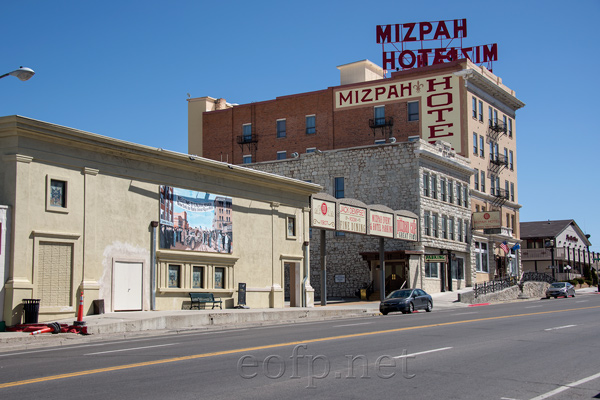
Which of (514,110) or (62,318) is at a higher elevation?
(514,110)

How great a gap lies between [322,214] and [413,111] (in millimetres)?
26976

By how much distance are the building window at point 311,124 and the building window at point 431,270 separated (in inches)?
814

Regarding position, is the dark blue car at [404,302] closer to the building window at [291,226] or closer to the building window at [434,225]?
the building window at [291,226]

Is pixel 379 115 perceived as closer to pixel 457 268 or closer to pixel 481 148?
pixel 481 148

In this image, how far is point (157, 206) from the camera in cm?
2908

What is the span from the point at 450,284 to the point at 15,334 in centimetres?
4113

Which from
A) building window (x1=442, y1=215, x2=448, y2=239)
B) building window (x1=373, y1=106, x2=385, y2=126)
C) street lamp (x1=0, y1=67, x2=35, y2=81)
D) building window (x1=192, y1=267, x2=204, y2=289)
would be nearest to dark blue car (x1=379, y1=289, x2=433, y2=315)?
building window (x1=192, y1=267, x2=204, y2=289)

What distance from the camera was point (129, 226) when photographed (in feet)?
91.2

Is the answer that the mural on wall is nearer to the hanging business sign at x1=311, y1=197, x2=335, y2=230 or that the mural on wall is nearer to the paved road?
the hanging business sign at x1=311, y1=197, x2=335, y2=230

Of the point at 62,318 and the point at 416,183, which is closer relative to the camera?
the point at 62,318

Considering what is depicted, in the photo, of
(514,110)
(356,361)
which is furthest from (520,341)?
(514,110)

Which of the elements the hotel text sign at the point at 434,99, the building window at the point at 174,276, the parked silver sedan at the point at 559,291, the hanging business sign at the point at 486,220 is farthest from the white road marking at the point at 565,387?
the hotel text sign at the point at 434,99

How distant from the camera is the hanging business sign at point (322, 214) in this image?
3709 cm

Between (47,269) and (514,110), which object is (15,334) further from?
(514,110)
